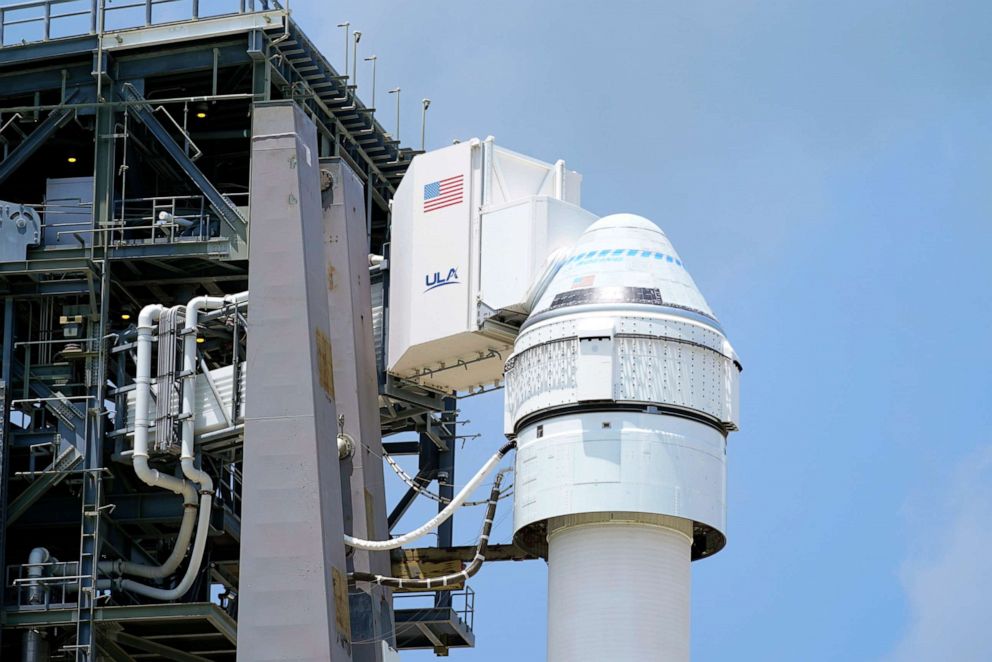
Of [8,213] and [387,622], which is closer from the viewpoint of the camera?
[387,622]

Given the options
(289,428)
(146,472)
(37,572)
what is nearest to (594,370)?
(289,428)

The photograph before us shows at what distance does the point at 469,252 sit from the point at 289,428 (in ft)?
19.2

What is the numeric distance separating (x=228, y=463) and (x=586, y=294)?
15.6 metres

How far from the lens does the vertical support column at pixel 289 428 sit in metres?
47.3

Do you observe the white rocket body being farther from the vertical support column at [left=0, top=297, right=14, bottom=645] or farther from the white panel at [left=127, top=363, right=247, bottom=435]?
the vertical support column at [left=0, top=297, right=14, bottom=645]

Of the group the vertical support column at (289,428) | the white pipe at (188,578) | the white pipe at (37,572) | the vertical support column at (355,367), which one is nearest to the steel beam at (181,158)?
the vertical support column at (355,367)

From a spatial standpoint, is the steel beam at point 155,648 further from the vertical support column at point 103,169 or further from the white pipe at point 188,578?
the vertical support column at point 103,169

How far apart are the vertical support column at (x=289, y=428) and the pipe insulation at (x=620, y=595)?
4.44 meters

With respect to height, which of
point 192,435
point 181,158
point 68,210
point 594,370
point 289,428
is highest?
point 181,158

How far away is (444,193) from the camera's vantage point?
5262 cm

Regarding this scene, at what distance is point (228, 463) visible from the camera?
60.7 meters

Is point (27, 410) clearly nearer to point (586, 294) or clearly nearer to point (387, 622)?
point (387, 622)

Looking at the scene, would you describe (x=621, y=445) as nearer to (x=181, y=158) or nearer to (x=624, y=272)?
(x=624, y=272)

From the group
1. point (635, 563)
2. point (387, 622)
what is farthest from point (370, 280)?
point (635, 563)
